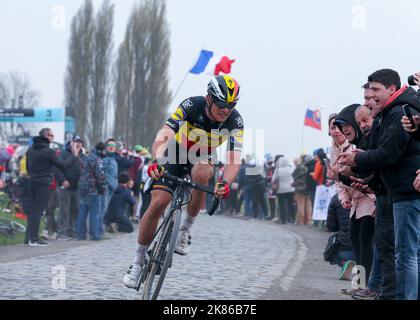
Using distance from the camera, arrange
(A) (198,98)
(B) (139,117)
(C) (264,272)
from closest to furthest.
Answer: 1. (A) (198,98)
2. (C) (264,272)
3. (B) (139,117)

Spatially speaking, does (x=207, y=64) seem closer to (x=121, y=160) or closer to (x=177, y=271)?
(x=121, y=160)

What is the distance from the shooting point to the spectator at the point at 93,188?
55.5 feet

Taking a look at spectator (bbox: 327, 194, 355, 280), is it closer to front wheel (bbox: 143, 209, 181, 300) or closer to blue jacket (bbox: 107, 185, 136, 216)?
front wheel (bbox: 143, 209, 181, 300)

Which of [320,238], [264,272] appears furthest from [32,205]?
[320,238]

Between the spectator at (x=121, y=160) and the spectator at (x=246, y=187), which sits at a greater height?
the spectator at (x=121, y=160)

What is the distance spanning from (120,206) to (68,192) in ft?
7.55

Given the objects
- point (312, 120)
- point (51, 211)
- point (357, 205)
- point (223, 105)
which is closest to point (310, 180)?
point (51, 211)

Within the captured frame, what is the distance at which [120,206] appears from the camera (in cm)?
1936

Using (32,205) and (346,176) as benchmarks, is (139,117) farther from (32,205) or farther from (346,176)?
(346,176)

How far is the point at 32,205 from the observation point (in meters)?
15.4

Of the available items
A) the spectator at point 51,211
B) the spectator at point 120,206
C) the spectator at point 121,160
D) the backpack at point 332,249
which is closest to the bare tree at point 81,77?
the spectator at point 121,160

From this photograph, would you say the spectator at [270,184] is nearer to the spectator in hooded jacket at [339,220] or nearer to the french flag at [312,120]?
the french flag at [312,120]

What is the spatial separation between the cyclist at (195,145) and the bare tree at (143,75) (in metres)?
49.8
